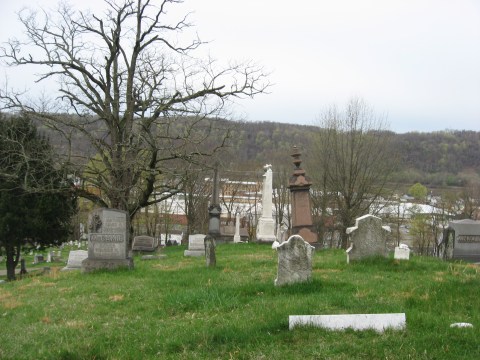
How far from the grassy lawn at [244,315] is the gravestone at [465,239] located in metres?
4.25

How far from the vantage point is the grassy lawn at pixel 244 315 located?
198 inches

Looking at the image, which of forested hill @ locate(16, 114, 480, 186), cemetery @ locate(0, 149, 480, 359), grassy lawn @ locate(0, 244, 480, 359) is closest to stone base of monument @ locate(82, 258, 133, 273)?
cemetery @ locate(0, 149, 480, 359)

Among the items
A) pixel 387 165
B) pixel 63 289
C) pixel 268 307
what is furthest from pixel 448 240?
pixel 387 165

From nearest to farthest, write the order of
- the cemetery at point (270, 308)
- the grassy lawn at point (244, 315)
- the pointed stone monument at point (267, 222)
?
the grassy lawn at point (244, 315)
the cemetery at point (270, 308)
the pointed stone monument at point (267, 222)

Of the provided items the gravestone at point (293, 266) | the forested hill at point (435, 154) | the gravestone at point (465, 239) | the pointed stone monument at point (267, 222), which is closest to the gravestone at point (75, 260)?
the pointed stone monument at point (267, 222)

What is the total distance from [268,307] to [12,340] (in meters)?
3.36

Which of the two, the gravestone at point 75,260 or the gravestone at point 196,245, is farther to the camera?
the gravestone at point 196,245

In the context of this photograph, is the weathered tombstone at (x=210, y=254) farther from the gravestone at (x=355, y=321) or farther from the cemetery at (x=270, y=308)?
the gravestone at (x=355, y=321)

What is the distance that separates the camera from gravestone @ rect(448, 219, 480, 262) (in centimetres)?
1398

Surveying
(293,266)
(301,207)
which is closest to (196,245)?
(301,207)

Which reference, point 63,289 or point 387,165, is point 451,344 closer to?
point 63,289

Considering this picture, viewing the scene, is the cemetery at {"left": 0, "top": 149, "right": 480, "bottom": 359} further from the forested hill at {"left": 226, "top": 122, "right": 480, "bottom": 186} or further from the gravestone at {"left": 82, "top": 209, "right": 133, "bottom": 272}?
the forested hill at {"left": 226, "top": 122, "right": 480, "bottom": 186}

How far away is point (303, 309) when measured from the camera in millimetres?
6250

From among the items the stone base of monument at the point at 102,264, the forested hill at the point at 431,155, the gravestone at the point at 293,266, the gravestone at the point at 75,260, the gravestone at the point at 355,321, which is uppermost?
the forested hill at the point at 431,155
